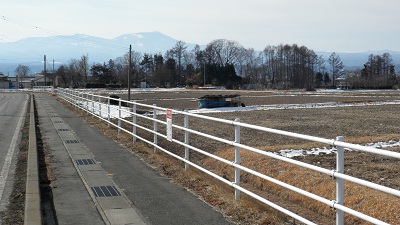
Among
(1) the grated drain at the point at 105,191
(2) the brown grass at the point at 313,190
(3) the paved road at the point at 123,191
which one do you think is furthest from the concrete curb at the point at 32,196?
(2) the brown grass at the point at 313,190

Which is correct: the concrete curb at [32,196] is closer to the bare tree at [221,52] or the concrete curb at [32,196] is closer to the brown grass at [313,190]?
the brown grass at [313,190]

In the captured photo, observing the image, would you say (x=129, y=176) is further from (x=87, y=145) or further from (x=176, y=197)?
(x=87, y=145)

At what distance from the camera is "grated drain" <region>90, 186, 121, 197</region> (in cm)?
754

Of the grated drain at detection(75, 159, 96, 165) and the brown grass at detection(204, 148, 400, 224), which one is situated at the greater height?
the grated drain at detection(75, 159, 96, 165)

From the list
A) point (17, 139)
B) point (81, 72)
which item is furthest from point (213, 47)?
point (17, 139)

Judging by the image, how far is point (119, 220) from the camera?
20.2ft

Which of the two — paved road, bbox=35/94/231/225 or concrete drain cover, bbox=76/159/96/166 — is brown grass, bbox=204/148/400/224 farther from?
concrete drain cover, bbox=76/159/96/166

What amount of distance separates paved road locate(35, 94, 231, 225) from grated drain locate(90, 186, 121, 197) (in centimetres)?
6

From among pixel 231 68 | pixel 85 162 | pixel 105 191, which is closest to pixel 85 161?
pixel 85 162

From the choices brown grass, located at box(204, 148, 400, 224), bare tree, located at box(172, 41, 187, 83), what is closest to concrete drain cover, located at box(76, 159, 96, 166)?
brown grass, located at box(204, 148, 400, 224)

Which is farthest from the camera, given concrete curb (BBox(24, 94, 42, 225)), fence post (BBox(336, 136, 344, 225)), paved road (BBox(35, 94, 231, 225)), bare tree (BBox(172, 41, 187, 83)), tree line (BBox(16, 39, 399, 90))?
bare tree (BBox(172, 41, 187, 83))

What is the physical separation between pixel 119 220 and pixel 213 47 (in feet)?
539

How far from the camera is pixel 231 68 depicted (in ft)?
457

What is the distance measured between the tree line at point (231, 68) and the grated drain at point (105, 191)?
126 metres
